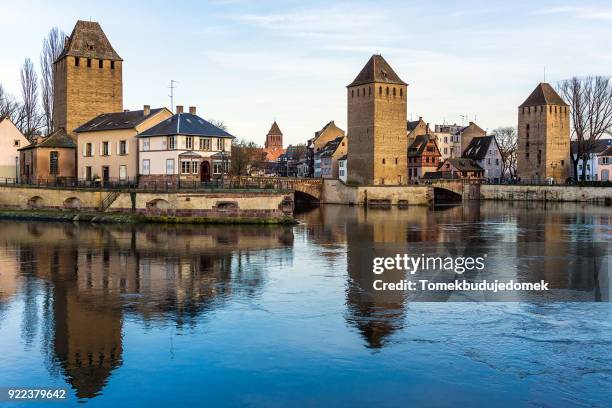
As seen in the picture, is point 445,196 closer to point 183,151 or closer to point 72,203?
point 183,151

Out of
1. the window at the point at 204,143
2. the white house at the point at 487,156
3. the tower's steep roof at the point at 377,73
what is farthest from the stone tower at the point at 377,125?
the window at the point at 204,143

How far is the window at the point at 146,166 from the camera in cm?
4312

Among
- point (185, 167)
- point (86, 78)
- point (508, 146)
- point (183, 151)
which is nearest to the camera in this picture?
point (183, 151)

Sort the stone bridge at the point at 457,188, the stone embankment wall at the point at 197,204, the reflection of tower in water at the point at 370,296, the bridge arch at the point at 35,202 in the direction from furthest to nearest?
the stone bridge at the point at 457,188, the bridge arch at the point at 35,202, the stone embankment wall at the point at 197,204, the reflection of tower in water at the point at 370,296

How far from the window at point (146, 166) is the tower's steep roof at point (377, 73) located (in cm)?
2866

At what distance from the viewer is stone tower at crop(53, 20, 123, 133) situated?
2089 inches

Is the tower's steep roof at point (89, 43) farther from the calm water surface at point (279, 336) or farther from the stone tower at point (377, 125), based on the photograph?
the calm water surface at point (279, 336)

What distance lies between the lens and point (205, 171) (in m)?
42.2

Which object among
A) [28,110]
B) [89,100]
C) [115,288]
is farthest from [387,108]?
[115,288]

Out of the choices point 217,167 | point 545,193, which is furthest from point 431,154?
point 217,167

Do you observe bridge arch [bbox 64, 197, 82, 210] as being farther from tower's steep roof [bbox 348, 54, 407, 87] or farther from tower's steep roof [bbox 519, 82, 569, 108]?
tower's steep roof [bbox 519, 82, 569, 108]

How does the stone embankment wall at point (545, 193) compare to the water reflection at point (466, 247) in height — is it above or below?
above

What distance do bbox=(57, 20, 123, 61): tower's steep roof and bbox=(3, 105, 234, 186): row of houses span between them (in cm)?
606

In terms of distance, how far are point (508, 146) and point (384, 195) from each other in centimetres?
4293
